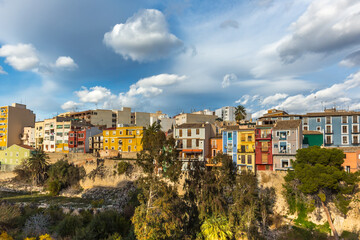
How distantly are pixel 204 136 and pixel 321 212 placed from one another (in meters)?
23.7

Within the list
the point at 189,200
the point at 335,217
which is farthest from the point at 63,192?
the point at 335,217

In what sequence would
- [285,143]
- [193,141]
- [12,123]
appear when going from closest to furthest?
[285,143]
[193,141]
[12,123]

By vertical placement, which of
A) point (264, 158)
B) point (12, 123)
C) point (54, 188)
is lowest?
point (54, 188)

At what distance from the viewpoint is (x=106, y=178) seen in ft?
168

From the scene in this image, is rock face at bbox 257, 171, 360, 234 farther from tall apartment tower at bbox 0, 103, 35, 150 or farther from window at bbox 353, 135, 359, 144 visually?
tall apartment tower at bbox 0, 103, 35, 150

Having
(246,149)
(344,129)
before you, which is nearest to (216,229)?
(246,149)

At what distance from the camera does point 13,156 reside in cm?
7338

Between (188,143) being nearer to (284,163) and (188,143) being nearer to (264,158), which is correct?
(264,158)

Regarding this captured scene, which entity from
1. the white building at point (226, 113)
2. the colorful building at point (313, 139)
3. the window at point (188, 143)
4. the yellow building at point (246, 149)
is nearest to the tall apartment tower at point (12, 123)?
the window at point (188, 143)

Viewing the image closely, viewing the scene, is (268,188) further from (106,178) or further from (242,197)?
(106,178)

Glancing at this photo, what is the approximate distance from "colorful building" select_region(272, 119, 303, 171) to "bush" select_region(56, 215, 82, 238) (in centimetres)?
3264

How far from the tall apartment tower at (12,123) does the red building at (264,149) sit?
8458 centimetres

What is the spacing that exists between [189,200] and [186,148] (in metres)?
19.3

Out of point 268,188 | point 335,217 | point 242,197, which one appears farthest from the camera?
point 268,188
